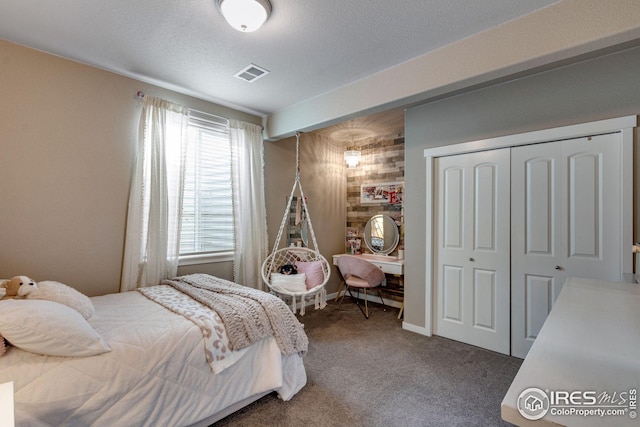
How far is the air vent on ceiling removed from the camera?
105 inches

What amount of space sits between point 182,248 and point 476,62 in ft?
10.3

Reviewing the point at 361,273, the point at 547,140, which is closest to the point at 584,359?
the point at 547,140

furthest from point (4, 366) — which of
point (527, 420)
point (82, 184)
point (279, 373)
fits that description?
point (527, 420)

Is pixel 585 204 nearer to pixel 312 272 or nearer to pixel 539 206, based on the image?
pixel 539 206

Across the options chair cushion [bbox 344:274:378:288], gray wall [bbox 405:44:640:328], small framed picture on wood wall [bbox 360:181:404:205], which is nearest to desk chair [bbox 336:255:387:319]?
chair cushion [bbox 344:274:378:288]

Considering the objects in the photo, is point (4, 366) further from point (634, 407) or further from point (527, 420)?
point (634, 407)

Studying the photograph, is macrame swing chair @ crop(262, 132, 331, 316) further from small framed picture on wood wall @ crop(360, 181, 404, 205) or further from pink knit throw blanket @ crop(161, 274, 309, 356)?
small framed picture on wood wall @ crop(360, 181, 404, 205)

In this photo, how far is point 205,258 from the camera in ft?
11.0

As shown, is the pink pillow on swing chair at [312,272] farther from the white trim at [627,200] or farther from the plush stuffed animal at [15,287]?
the white trim at [627,200]

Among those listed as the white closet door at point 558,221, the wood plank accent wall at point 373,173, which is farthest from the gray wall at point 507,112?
the wood plank accent wall at point 373,173

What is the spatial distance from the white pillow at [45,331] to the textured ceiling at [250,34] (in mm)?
1809

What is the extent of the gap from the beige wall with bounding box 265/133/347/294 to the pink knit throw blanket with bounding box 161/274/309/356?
5.63ft

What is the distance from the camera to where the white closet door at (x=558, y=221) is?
2281mm

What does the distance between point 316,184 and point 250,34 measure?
2616 millimetres
